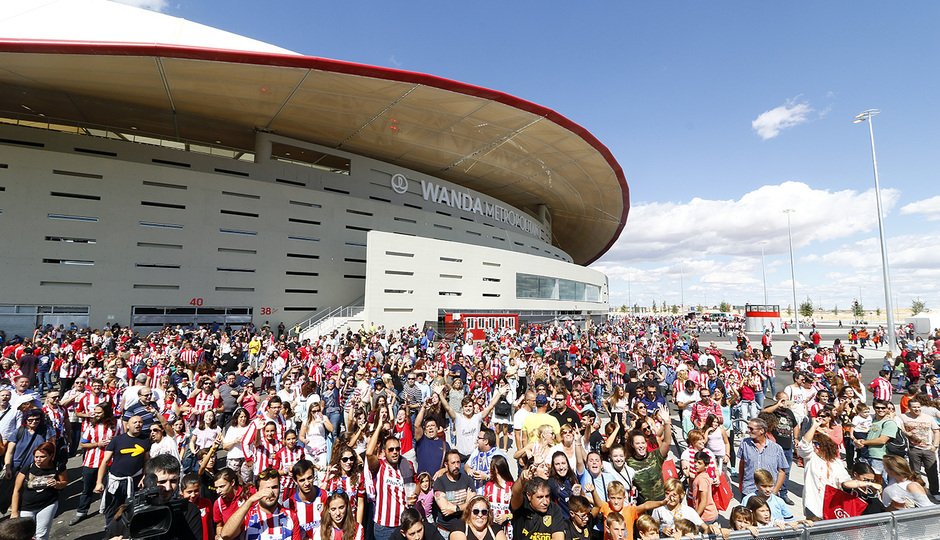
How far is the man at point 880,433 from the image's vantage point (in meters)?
5.80

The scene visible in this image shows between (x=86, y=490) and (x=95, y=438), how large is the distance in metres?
0.65

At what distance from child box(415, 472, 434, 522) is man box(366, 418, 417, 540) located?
125 mm

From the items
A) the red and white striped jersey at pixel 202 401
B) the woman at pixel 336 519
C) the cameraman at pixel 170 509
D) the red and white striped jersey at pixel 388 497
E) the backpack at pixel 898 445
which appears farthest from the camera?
the red and white striped jersey at pixel 202 401

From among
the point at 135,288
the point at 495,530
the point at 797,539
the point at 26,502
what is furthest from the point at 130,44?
the point at 797,539

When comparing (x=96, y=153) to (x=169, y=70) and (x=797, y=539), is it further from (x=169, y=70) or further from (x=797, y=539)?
(x=797, y=539)

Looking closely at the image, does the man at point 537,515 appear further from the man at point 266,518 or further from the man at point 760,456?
the man at point 760,456

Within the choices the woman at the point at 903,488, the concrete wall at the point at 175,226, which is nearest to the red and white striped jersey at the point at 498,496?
the woman at the point at 903,488

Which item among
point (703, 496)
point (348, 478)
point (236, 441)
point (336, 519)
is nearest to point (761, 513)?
point (703, 496)

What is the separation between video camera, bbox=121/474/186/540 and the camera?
2719mm

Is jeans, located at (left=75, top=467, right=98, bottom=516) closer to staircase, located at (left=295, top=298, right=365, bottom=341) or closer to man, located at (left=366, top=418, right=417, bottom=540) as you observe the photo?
man, located at (left=366, top=418, right=417, bottom=540)

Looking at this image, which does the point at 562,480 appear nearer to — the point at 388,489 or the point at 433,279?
the point at 388,489

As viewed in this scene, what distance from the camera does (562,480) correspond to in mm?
4270

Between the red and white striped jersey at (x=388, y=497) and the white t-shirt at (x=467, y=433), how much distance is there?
7.03ft

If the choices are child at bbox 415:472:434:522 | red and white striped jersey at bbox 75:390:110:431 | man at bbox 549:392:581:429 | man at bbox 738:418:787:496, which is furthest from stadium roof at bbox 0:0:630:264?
man at bbox 738:418:787:496
